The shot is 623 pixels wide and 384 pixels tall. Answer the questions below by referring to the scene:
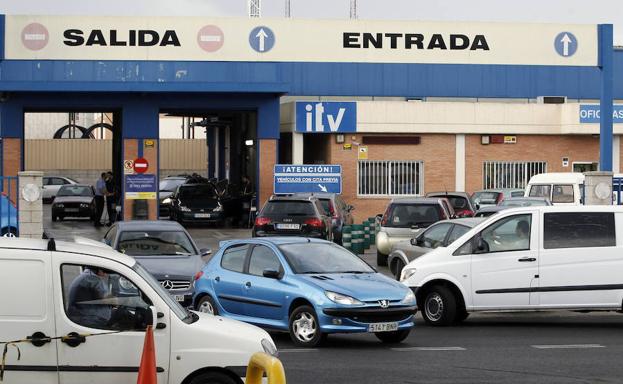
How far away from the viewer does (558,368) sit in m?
13.4

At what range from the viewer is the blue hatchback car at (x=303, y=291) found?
14875 mm

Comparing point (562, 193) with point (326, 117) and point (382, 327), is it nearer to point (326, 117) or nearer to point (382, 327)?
point (326, 117)

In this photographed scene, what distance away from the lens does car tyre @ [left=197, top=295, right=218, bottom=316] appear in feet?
54.7

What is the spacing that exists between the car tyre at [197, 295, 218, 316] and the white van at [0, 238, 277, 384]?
7.13m

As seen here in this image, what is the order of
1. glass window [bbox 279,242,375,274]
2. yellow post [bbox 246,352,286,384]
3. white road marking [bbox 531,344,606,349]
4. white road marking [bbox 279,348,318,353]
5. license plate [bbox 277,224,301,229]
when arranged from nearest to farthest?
yellow post [bbox 246,352,286,384], white road marking [bbox 279,348,318,353], white road marking [bbox 531,344,606,349], glass window [bbox 279,242,375,274], license plate [bbox 277,224,301,229]

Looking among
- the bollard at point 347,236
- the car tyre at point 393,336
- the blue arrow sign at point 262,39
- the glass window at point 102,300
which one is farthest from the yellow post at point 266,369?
the blue arrow sign at point 262,39

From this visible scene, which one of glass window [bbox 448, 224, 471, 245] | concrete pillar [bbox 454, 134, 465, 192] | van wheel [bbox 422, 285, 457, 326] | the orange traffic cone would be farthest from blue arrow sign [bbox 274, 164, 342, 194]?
the orange traffic cone

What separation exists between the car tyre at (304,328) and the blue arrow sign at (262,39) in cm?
3256

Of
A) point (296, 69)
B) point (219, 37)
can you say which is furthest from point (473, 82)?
point (219, 37)

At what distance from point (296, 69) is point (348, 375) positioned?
35116 millimetres

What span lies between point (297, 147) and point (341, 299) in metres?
29.8

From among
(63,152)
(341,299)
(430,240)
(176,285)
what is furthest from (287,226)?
(63,152)

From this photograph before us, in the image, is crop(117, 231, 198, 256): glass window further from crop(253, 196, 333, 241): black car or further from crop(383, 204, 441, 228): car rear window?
crop(253, 196, 333, 241): black car

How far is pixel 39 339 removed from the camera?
29.3ft
